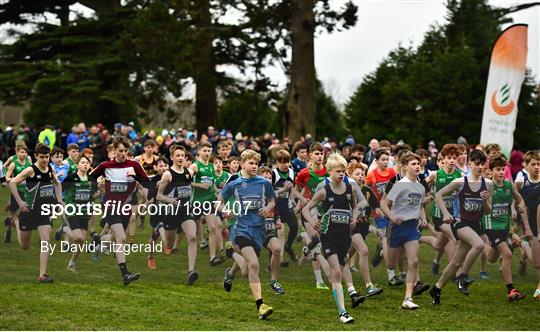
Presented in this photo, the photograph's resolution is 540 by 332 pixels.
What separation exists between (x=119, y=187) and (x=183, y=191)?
97cm

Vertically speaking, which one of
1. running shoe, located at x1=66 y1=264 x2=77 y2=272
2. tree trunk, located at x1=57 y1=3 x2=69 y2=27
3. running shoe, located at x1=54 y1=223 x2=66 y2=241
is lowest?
running shoe, located at x1=66 y1=264 x2=77 y2=272

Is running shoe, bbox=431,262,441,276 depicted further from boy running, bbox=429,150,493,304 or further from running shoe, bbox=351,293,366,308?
running shoe, bbox=351,293,366,308

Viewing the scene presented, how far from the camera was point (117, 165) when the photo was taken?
1263 cm

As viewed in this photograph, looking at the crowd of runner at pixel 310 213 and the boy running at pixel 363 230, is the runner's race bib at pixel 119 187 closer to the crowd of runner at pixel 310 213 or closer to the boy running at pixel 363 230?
the crowd of runner at pixel 310 213

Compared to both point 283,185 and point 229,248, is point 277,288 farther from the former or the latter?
point 283,185

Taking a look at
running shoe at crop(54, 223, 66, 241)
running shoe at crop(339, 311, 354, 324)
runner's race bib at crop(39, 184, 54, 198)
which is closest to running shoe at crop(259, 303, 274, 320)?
running shoe at crop(339, 311, 354, 324)

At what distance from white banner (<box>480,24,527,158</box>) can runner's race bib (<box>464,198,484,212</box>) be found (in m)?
12.8

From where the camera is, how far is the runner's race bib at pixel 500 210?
482 inches

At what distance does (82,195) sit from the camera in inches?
522

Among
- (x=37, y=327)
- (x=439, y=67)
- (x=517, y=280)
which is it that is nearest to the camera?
(x=37, y=327)

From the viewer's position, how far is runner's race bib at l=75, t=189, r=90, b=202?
43.4 ft

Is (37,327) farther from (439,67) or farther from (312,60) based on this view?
(439,67)

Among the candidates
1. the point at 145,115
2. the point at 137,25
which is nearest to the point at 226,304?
the point at 137,25

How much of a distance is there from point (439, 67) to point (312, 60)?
29.0 ft
